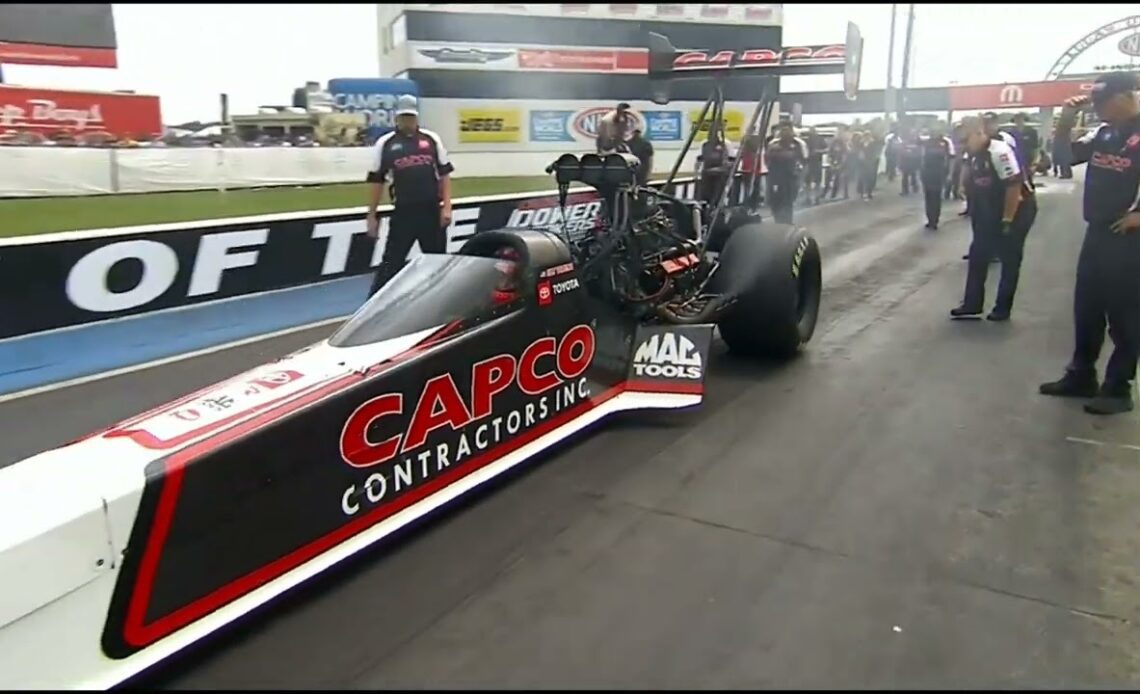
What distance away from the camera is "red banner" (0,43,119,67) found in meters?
6.79

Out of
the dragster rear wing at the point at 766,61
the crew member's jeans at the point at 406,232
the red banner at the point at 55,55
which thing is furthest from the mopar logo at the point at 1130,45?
the red banner at the point at 55,55

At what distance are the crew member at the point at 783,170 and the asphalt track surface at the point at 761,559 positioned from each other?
7.29m

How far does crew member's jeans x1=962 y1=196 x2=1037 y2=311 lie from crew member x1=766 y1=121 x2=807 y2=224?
521cm

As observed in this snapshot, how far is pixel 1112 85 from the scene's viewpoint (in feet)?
13.6

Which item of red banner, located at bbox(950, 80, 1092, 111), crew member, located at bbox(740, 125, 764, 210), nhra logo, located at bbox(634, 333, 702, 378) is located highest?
red banner, located at bbox(950, 80, 1092, 111)

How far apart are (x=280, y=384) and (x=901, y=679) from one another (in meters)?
2.02

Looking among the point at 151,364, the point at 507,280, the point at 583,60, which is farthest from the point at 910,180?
the point at 507,280

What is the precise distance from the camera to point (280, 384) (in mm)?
2848

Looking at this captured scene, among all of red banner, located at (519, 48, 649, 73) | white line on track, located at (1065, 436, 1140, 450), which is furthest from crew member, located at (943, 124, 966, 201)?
red banner, located at (519, 48, 649, 73)

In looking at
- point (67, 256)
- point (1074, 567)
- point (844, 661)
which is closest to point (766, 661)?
point (844, 661)

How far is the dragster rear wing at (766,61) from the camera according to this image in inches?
211

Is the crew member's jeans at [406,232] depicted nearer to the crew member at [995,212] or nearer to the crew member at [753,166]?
the crew member at [753,166]

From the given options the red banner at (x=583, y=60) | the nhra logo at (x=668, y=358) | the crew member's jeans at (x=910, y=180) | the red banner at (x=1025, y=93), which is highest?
the red banner at (x=583, y=60)

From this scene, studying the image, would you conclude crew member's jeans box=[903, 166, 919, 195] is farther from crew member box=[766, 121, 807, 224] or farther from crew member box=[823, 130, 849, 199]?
crew member box=[766, 121, 807, 224]
